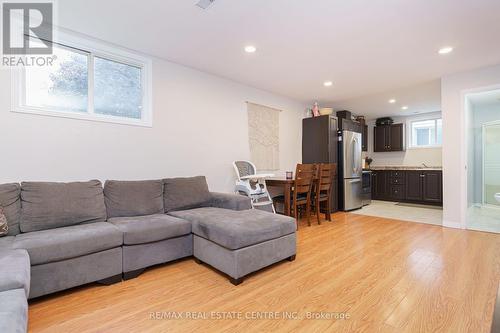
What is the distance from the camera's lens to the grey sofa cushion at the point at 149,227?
2176mm

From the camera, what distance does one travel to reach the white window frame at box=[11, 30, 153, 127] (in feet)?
7.74

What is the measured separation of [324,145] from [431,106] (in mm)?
3002

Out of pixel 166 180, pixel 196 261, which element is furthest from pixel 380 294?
pixel 166 180

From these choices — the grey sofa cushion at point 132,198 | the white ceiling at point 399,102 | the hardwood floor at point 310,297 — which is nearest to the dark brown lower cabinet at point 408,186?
the white ceiling at point 399,102

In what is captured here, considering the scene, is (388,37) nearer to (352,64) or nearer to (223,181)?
(352,64)

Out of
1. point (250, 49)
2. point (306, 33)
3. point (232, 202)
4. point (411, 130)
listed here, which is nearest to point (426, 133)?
point (411, 130)

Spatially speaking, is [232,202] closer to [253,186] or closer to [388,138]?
[253,186]

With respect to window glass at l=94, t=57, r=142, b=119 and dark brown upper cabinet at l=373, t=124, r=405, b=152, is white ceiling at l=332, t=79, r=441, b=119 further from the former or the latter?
window glass at l=94, t=57, r=142, b=119

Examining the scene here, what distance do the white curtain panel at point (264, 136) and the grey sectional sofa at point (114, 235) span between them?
188 cm

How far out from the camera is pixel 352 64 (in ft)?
11.3

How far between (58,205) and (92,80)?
4.86 feet

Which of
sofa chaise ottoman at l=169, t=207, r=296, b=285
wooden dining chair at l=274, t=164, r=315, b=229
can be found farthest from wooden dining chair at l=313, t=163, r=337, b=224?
sofa chaise ottoman at l=169, t=207, r=296, b=285

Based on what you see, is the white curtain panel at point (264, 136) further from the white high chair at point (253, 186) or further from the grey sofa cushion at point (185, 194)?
the grey sofa cushion at point (185, 194)

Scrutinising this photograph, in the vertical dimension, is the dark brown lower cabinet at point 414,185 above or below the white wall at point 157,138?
below
